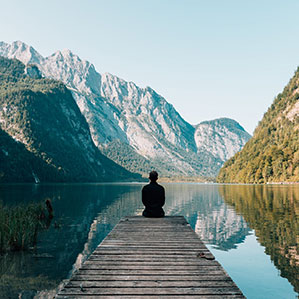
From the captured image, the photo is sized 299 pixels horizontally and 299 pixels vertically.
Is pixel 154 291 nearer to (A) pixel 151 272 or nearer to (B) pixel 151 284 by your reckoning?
(B) pixel 151 284

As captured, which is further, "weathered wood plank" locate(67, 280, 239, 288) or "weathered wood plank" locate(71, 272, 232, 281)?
"weathered wood plank" locate(71, 272, 232, 281)

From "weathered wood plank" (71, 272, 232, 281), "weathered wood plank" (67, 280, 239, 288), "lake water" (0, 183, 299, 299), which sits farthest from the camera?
"lake water" (0, 183, 299, 299)

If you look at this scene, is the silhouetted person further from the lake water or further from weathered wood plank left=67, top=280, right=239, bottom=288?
weathered wood plank left=67, top=280, right=239, bottom=288

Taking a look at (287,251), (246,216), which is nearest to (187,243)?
(287,251)

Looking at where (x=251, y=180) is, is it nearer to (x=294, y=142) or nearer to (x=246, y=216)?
(x=294, y=142)

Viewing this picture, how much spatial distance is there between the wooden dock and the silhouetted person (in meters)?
4.41

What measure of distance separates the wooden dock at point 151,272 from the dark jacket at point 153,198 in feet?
14.4

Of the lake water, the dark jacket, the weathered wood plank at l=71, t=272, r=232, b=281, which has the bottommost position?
the lake water

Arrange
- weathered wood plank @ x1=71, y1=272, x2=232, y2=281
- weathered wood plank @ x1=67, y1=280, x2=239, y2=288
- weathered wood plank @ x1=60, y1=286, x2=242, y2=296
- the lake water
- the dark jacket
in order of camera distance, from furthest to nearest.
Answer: the dark jacket, the lake water, weathered wood plank @ x1=71, y1=272, x2=232, y2=281, weathered wood plank @ x1=67, y1=280, x2=239, y2=288, weathered wood plank @ x1=60, y1=286, x2=242, y2=296

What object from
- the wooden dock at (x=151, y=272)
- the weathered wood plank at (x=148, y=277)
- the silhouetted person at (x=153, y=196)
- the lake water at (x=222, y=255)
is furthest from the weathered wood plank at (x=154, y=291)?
the silhouetted person at (x=153, y=196)

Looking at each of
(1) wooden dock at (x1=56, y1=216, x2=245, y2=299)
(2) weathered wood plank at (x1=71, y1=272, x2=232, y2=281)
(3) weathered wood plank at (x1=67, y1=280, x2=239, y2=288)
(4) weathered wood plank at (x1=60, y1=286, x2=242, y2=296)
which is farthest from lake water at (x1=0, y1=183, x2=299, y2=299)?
→ (4) weathered wood plank at (x1=60, y1=286, x2=242, y2=296)

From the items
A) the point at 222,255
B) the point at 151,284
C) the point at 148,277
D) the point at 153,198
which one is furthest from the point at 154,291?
the point at 222,255

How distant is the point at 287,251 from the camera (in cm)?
2178

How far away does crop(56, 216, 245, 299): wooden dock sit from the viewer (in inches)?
318
